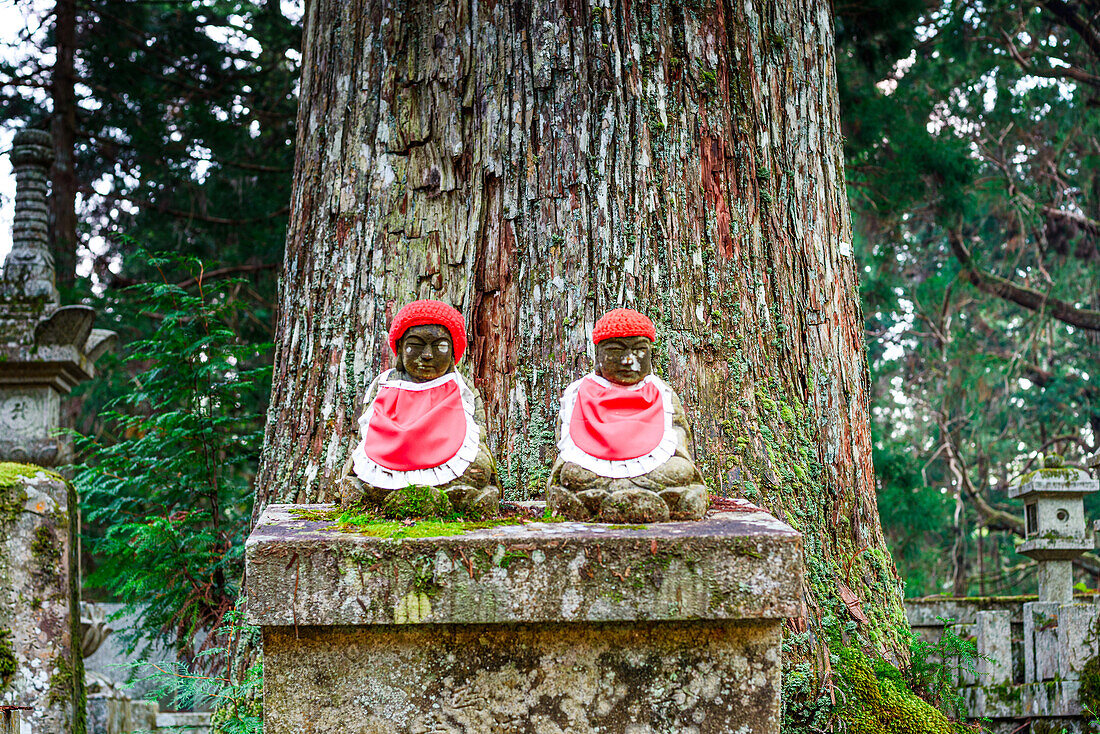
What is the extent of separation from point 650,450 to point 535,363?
82 centimetres

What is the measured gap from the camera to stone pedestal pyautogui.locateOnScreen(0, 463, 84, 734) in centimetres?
378

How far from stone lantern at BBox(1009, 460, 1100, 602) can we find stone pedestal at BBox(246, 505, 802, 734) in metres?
6.63

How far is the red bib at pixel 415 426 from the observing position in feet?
7.52

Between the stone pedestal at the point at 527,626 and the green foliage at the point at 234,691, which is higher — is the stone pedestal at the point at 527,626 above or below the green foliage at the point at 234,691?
above

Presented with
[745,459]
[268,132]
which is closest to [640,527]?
[745,459]

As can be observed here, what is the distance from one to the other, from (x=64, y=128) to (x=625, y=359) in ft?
33.6

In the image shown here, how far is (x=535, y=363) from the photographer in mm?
3008

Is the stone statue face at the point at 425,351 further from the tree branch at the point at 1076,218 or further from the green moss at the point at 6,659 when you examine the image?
the tree branch at the point at 1076,218

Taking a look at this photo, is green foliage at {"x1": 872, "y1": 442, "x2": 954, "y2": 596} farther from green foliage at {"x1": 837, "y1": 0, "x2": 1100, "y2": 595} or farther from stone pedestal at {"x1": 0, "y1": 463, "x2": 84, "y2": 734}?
stone pedestal at {"x1": 0, "y1": 463, "x2": 84, "y2": 734}

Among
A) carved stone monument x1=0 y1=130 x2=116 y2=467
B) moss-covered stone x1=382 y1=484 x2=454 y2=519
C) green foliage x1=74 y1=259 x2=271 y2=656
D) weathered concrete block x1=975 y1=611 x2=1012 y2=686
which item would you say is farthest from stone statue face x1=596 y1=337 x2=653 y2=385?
weathered concrete block x1=975 y1=611 x2=1012 y2=686

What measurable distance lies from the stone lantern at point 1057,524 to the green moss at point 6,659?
752 centimetres

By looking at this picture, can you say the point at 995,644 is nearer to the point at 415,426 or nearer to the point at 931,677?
the point at 931,677

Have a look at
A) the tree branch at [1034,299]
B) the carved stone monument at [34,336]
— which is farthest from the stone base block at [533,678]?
the tree branch at [1034,299]

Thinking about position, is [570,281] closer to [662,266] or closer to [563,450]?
[662,266]
